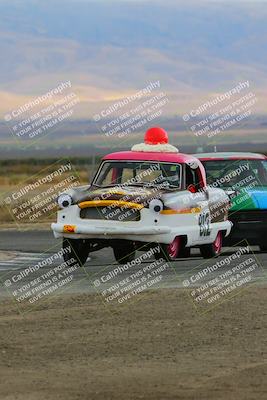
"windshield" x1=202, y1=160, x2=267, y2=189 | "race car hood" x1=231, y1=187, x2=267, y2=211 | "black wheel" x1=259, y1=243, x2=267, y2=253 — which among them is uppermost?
"windshield" x1=202, y1=160, x2=267, y2=189

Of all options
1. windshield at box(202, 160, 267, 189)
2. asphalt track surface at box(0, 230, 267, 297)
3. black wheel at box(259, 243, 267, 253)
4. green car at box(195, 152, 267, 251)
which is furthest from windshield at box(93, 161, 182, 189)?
black wheel at box(259, 243, 267, 253)

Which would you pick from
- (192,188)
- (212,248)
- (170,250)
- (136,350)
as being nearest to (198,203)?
(192,188)

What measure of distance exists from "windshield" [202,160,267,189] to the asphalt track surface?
1.23 metres

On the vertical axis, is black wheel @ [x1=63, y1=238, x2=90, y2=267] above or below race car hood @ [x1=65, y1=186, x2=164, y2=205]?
below

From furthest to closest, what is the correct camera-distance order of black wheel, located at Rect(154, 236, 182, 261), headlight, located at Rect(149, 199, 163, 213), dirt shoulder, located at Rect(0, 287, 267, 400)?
black wheel, located at Rect(154, 236, 182, 261) < headlight, located at Rect(149, 199, 163, 213) < dirt shoulder, located at Rect(0, 287, 267, 400)

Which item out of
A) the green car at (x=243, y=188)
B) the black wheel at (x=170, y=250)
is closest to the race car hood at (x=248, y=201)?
the green car at (x=243, y=188)

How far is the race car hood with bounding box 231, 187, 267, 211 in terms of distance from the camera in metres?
20.6

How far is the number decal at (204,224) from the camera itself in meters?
18.7

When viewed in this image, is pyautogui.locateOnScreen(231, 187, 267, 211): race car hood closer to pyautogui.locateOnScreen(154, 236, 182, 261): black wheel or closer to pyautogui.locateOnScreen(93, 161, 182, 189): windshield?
pyautogui.locateOnScreen(93, 161, 182, 189): windshield

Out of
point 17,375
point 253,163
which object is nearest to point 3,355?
point 17,375

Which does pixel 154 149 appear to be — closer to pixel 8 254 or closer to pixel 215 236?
pixel 215 236

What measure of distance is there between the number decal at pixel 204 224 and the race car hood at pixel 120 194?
0.87 meters

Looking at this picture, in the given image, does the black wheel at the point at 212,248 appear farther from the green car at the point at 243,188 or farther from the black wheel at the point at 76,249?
the black wheel at the point at 76,249

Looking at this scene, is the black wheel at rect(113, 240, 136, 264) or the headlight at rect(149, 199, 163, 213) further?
the black wheel at rect(113, 240, 136, 264)
